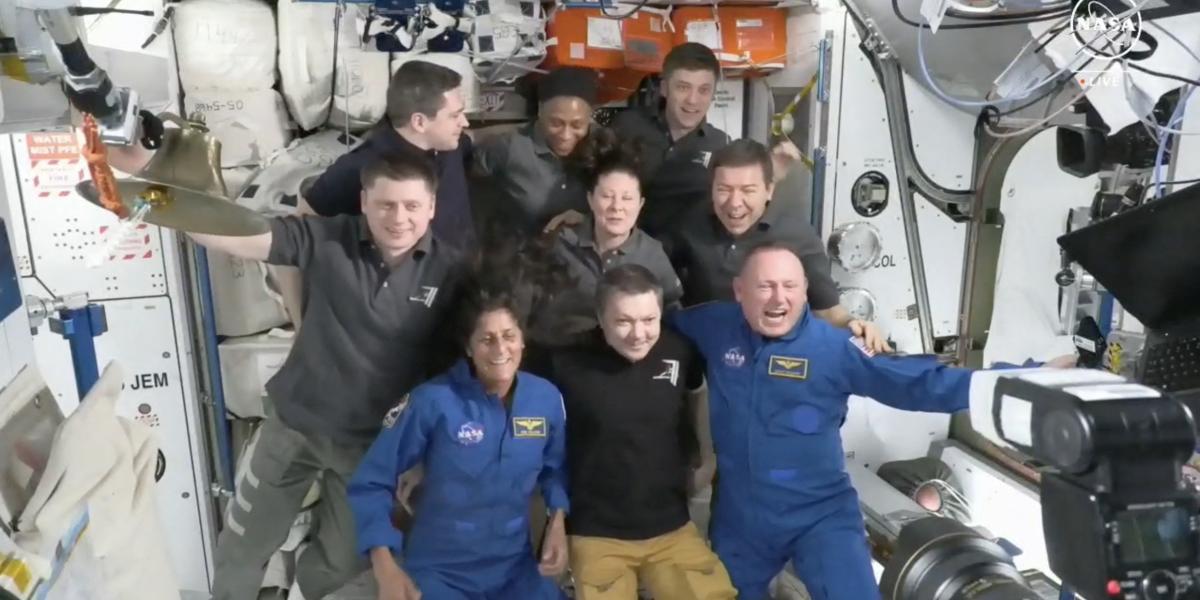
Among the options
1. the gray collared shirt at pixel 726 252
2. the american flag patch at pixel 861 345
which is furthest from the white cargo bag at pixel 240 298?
the american flag patch at pixel 861 345

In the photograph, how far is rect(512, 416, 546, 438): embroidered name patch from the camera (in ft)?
9.23

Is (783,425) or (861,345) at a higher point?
(861,345)

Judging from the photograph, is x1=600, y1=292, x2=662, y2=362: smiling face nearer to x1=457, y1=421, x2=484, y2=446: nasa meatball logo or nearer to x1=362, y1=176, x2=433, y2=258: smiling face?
x1=457, y1=421, x2=484, y2=446: nasa meatball logo

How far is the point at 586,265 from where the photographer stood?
3.17m

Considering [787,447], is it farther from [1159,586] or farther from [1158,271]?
[1159,586]

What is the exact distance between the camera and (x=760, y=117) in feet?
14.2

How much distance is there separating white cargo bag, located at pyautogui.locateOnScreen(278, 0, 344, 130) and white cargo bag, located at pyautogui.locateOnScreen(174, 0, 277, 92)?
0.06 meters

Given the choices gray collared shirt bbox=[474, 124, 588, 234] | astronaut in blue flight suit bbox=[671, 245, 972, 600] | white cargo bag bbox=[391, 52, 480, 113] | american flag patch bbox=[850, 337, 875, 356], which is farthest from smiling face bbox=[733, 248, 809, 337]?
white cargo bag bbox=[391, 52, 480, 113]

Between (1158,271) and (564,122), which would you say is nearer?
(1158,271)

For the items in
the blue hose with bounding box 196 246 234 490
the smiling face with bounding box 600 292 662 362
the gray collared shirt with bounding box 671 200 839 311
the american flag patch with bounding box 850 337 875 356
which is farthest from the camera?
the blue hose with bounding box 196 246 234 490

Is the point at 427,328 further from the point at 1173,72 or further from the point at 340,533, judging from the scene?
the point at 1173,72

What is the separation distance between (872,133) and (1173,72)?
140 centimetres

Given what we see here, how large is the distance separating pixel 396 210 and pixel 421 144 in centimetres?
35

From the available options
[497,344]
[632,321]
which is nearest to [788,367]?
[632,321]
